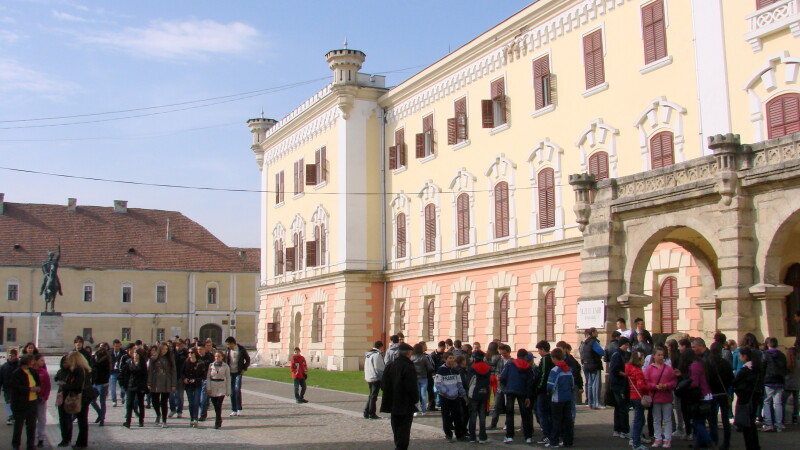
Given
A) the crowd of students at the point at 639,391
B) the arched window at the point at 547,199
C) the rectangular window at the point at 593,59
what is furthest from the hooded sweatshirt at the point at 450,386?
the rectangular window at the point at 593,59

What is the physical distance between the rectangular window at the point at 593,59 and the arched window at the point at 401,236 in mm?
13831

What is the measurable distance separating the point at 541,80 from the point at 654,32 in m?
5.44

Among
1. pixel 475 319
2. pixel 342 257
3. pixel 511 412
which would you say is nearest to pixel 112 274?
pixel 342 257

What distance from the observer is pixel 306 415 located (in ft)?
70.0

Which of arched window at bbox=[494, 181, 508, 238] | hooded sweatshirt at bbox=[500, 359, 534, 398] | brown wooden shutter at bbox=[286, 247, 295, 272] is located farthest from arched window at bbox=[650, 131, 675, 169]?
brown wooden shutter at bbox=[286, 247, 295, 272]

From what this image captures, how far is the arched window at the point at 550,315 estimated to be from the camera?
1167 inches

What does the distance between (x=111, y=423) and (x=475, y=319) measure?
16.7 m

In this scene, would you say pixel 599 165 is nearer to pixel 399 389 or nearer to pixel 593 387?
pixel 593 387

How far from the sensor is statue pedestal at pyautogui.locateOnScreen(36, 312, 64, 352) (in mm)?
51656

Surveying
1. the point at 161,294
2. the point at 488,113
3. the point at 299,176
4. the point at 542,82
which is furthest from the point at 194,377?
the point at 161,294

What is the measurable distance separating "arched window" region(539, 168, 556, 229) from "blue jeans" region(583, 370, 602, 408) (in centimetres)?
1014

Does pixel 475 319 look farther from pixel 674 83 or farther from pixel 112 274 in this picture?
pixel 112 274

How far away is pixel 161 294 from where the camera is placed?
2904 inches

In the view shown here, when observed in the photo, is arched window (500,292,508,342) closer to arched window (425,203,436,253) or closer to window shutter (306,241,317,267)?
arched window (425,203,436,253)
